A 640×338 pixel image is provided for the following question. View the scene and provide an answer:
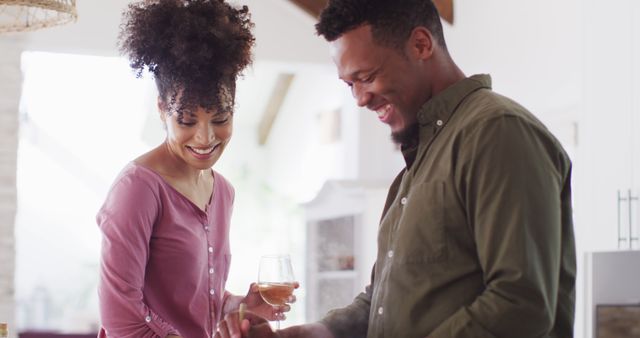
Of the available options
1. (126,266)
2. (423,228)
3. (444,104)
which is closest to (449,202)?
(423,228)

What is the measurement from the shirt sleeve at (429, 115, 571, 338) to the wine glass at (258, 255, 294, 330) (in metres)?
0.65

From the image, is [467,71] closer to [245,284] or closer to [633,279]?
[633,279]

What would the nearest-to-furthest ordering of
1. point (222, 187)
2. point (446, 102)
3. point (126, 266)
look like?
point (446, 102) < point (126, 266) < point (222, 187)

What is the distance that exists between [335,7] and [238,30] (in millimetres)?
578

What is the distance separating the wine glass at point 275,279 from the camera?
Result: 2.22 meters

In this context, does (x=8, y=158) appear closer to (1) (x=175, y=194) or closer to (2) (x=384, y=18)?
(1) (x=175, y=194)

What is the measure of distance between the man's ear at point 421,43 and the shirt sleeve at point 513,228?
0.26 meters

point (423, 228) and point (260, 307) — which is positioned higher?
point (423, 228)

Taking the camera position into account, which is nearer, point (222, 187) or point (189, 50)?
point (189, 50)

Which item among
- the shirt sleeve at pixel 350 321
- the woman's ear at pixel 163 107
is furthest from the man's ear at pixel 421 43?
the woman's ear at pixel 163 107

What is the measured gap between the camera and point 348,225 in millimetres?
7273

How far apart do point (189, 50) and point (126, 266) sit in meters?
0.52

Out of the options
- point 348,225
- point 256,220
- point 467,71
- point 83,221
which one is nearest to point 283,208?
point 256,220

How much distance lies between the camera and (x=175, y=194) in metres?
2.30
